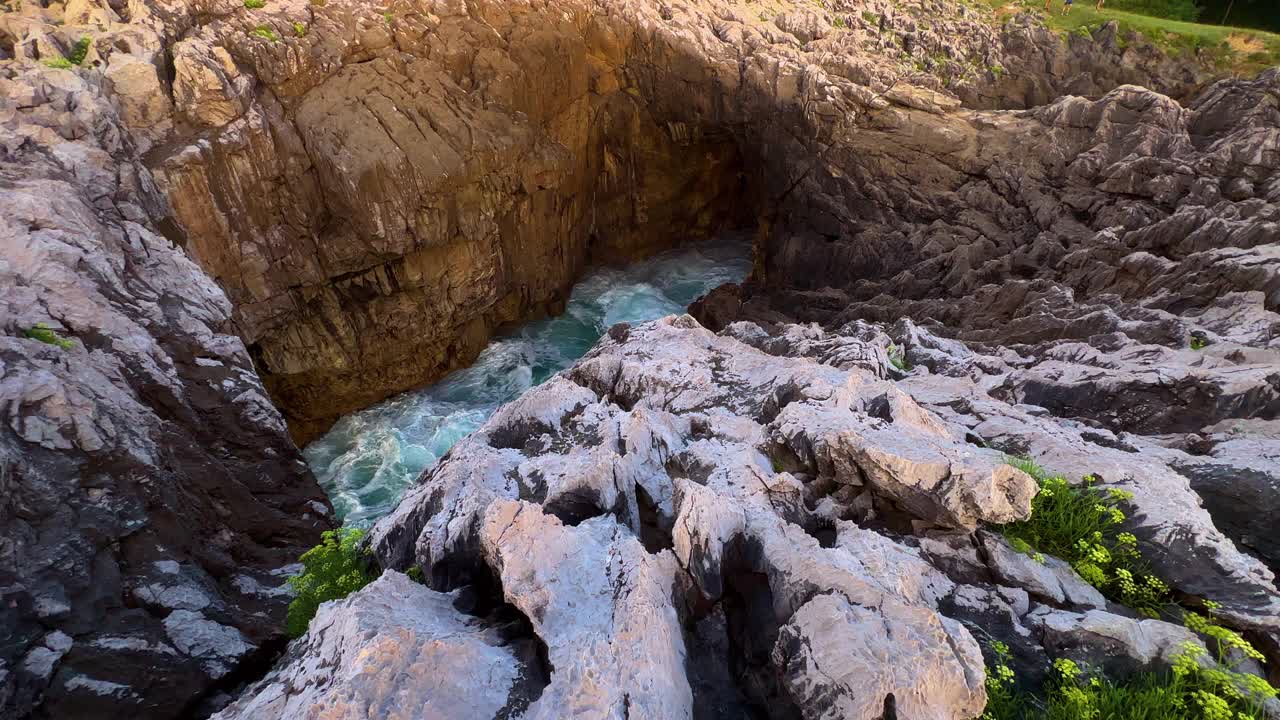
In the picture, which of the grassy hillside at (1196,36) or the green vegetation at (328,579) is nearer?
the green vegetation at (328,579)

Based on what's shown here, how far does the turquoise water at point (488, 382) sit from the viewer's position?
2025 centimetres

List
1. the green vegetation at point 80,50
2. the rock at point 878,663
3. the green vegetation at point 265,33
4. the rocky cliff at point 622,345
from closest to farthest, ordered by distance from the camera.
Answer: the rock at point 878,663 < the rocky cliff at point 622,345 < the green vegetation at point 80,50 < the green vegetation at point 265,33

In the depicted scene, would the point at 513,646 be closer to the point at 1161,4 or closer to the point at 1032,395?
the point at 1032,395

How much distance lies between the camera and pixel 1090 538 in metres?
7.22

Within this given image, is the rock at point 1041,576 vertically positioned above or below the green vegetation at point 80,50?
below

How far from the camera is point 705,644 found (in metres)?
6.66

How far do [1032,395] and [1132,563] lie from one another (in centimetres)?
539

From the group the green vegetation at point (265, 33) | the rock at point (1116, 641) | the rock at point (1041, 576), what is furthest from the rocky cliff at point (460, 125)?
the rock at point (1116, 641)

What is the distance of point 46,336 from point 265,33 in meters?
13.3

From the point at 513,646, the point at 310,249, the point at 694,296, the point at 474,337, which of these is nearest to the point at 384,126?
the point at 310,249

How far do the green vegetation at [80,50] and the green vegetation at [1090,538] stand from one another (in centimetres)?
2333

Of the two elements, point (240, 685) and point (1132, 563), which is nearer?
point (1132, 563)

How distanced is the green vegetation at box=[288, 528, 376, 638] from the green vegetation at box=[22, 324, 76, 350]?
5.72 m

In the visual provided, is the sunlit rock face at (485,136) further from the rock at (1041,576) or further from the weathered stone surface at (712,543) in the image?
the rock at (1041,576)
